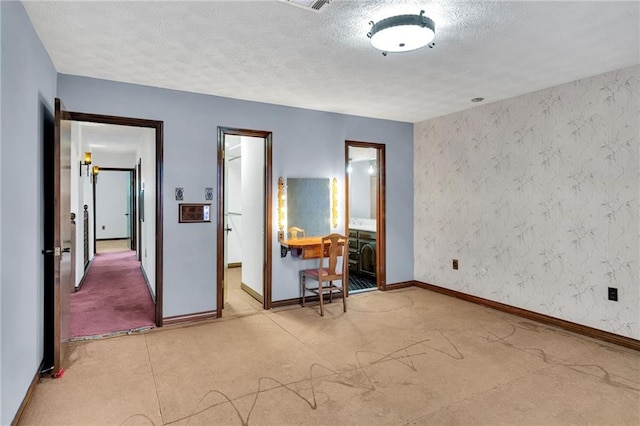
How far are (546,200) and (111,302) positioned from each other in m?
5.23

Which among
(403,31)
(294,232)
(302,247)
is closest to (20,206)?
(403,31)

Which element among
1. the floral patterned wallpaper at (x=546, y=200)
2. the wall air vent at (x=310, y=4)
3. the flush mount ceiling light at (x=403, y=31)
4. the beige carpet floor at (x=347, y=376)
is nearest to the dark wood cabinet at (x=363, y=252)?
the floral patterned wallpaper at (x=546, y=200)

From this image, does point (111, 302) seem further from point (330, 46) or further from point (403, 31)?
point (403, 31)

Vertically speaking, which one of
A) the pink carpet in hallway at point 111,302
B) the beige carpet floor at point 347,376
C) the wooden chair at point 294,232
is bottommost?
the beige carpet floor at point 347,376

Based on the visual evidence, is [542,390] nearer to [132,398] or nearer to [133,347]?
[132,398]

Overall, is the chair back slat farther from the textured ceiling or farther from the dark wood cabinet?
the dark wood cabinet

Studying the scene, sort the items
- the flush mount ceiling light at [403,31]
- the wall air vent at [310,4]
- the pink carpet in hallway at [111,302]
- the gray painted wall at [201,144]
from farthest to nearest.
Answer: the pink carpet in hallway at [111,302] → the gray painted wall at [201,144] → the flush mount ceiling light at [403,31] → the wall air vent at [310,4]

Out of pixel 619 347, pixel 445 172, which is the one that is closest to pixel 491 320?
pixel 619 347

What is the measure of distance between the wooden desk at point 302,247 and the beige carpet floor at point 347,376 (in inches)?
30.9

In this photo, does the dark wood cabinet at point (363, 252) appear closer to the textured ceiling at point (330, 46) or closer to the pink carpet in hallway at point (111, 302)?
the textured ceiling at point (330, 46)

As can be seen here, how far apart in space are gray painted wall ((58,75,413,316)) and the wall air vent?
2138mm

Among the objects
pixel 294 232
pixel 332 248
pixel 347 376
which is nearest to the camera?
pixel 347 376

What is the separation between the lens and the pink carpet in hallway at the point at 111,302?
390 cm

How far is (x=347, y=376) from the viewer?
109 inches
